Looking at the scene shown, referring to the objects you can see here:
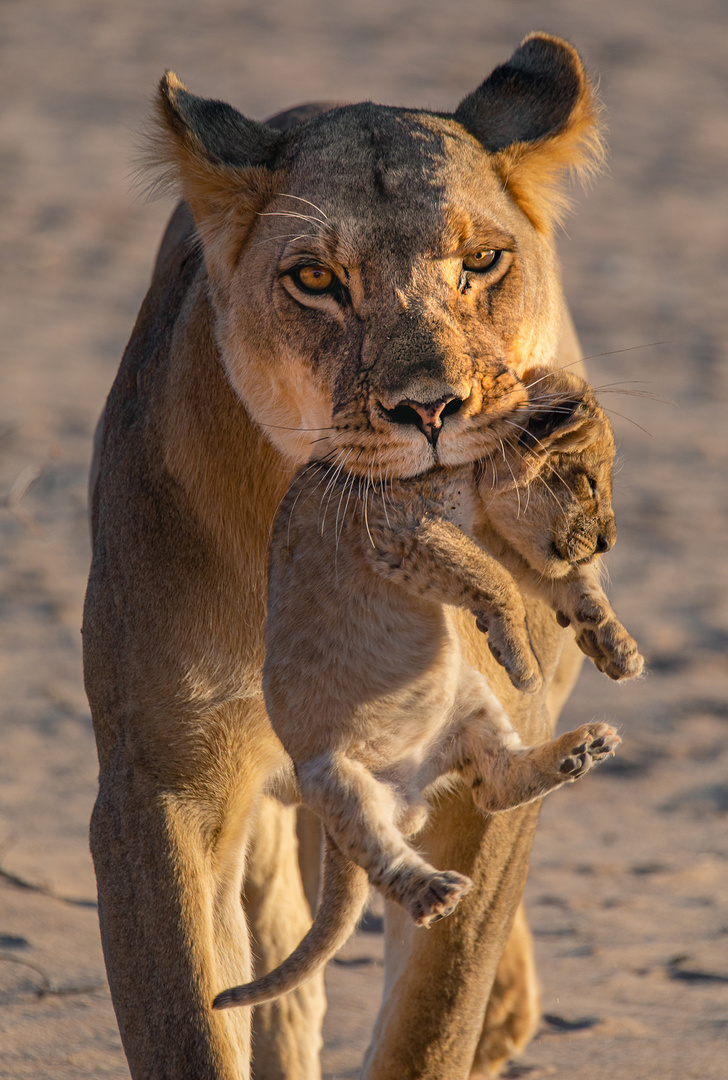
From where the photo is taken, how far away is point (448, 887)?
2.36 meters

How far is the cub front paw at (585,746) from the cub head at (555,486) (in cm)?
28

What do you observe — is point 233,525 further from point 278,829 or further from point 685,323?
point 685,323

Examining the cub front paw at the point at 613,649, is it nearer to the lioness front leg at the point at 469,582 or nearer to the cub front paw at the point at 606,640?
the cub front paw at the point at 606,640

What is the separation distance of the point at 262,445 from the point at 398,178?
64 cm

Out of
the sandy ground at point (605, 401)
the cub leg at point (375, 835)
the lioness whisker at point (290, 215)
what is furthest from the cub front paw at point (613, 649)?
the sandy ground at point (605, 401)

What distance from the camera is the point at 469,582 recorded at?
98.2 inches

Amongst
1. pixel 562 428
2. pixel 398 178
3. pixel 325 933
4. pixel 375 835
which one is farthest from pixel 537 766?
pixel 398 178

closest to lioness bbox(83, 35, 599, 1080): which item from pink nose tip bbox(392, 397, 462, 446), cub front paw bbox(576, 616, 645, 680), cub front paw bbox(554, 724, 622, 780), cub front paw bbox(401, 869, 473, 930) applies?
pink nose tip bbox(392, 397, 462, 446)

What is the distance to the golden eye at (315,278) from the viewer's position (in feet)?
9.41

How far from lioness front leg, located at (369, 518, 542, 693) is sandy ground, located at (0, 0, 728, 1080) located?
1.57 meters

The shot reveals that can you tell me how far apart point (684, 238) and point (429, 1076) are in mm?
8406

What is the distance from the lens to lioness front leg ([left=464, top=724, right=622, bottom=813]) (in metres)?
2.55

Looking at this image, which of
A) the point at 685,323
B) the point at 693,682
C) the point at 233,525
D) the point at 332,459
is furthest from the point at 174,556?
the point at 685,323

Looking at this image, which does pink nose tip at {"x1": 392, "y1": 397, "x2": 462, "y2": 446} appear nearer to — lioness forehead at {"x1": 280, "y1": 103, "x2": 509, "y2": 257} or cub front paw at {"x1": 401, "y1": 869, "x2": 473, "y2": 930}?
lioness forehead at {"x1": 280, "y1": 103, "x2": 509, "y2": 257}
